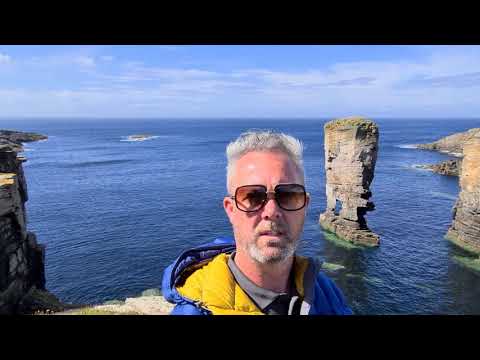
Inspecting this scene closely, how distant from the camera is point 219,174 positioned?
10375 centimetres

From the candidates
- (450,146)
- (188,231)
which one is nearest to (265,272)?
(188,231)

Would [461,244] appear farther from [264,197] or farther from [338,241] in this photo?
[264,197]

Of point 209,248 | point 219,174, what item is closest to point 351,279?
Result: point 209,248

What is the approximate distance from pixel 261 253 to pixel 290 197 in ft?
2.05

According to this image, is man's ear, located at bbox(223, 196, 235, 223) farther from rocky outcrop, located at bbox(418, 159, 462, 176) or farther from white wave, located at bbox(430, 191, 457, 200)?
rocky outcrop, located at bbox(418, 159, 462, 176)

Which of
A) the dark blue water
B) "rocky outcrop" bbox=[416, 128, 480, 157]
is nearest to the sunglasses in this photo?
the dark blue water

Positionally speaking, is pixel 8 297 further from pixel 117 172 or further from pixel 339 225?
pixel 117 172

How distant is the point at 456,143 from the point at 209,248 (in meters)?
168

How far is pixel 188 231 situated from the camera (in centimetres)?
5997

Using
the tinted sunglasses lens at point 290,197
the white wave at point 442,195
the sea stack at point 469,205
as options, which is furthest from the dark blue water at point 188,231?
the tinted sunglasses lens at point 290,197
